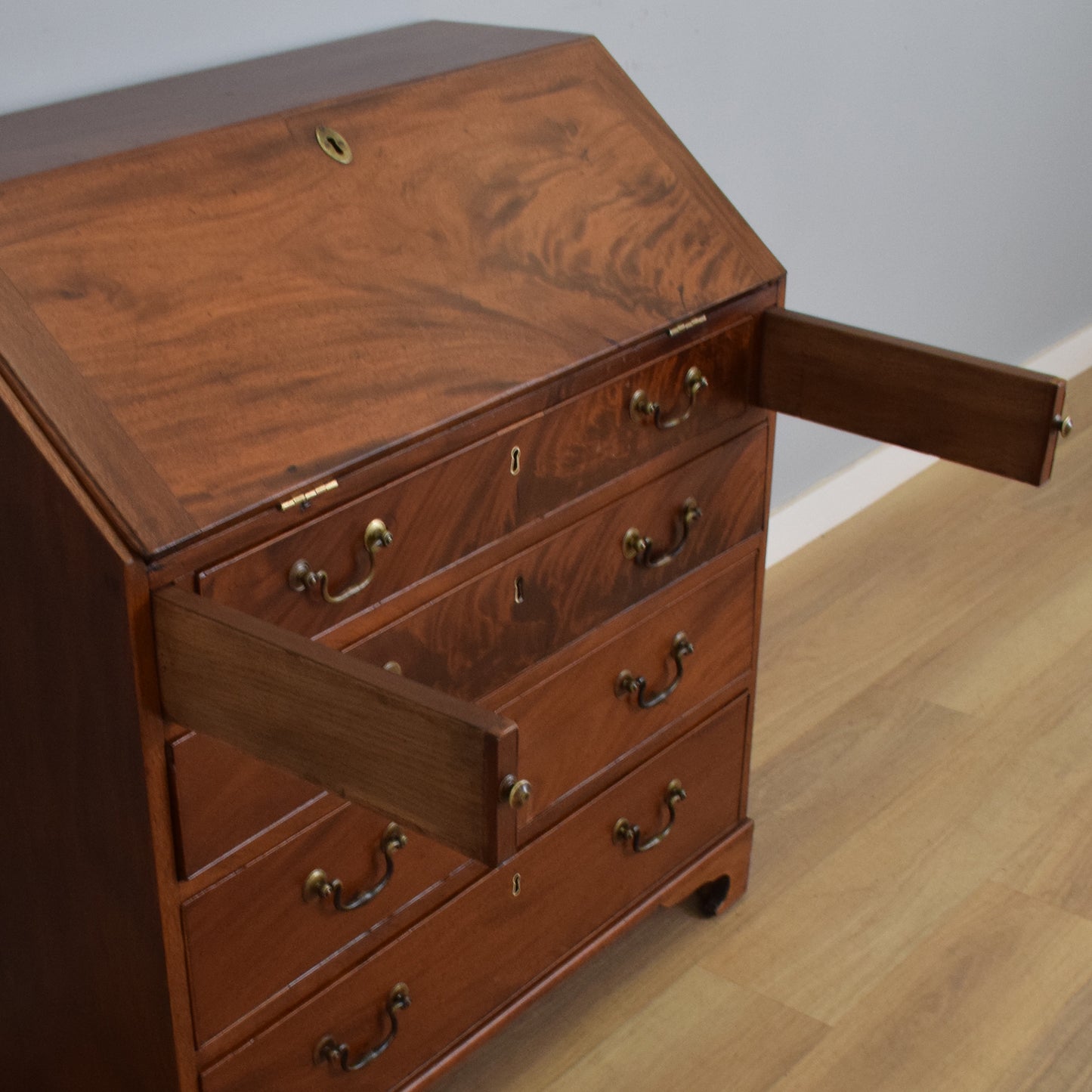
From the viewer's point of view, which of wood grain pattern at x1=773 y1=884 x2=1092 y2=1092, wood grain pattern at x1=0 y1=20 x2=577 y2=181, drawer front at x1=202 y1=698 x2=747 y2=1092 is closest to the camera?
wood grain pattern at x1=0 y1=20 x2=577 y2=181

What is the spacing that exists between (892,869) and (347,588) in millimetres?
1161

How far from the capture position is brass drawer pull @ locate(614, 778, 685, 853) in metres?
1.88

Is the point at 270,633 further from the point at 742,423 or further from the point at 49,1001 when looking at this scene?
the point at 742,423

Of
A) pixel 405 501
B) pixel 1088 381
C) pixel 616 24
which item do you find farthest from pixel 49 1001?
pixel 1088 381

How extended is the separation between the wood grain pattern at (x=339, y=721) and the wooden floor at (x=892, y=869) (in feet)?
2.84

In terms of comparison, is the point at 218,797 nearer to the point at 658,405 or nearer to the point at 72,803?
the point at 72,803

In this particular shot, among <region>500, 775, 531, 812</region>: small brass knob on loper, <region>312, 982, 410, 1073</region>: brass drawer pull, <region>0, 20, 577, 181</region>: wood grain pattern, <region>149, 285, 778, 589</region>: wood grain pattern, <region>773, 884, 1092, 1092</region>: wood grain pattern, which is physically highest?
<region>0, 20, 577, 181</region>: wood grain pattern

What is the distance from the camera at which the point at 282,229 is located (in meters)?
1.42

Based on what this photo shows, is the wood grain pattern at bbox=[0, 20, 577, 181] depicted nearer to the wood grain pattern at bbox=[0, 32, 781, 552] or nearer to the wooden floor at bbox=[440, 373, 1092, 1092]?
the wood grain pattern at bbox=[0, 32, 781, 552]

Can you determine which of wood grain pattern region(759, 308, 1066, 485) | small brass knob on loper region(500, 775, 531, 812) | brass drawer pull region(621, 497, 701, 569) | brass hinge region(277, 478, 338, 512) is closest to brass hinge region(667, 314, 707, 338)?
wood grain pattern region(759, 308, 1066, 485)

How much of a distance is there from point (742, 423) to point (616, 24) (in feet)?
2.73

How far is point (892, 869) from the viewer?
2.23 meters

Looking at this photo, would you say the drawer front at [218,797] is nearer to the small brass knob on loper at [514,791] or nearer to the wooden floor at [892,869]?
the small brass knob on loper at [514,791]

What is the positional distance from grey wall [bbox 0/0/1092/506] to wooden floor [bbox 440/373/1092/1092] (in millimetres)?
371
